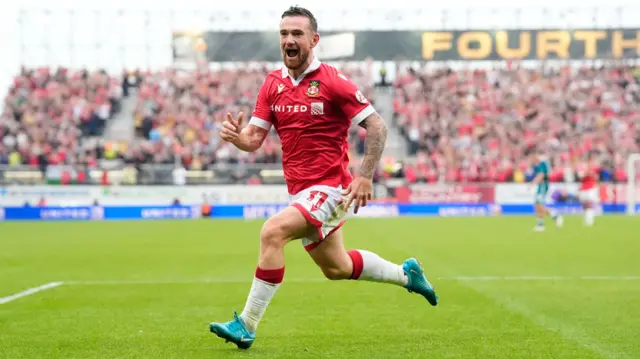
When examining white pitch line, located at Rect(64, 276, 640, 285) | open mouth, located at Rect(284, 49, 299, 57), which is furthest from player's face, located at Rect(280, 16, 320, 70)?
white pitch line, located at Rect(64, 276, 640, 285)

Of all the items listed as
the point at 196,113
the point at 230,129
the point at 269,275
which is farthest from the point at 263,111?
the point at 196,113

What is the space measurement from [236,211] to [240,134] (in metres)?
27.5

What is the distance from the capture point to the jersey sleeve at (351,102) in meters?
6.68

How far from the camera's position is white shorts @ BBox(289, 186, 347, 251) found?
261 inches

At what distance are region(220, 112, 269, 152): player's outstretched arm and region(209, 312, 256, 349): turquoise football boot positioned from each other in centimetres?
143

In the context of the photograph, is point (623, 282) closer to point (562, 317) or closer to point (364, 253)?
point (562, 317)

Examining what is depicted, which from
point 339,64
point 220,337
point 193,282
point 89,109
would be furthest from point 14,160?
point 220,337

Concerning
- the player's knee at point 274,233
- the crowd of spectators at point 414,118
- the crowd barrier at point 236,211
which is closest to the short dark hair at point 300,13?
the player's knee at point 274,233

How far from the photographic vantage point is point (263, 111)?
7133 millimetres

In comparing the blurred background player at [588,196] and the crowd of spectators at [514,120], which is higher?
the crowd of spectators at [514,120]

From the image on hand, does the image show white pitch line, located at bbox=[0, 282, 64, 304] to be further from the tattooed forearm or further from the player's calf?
the tattooed forearm

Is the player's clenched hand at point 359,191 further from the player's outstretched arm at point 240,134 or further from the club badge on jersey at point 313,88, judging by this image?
the player's outstretched arm at point 240,134

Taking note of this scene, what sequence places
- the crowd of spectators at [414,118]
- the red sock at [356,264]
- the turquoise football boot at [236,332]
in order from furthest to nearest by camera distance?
the crowd of spectators at [414,118] → the red sock at [356,264] → the turquoise football boot at [236,332]

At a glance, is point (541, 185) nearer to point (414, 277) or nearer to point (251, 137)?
point (414, 277)
